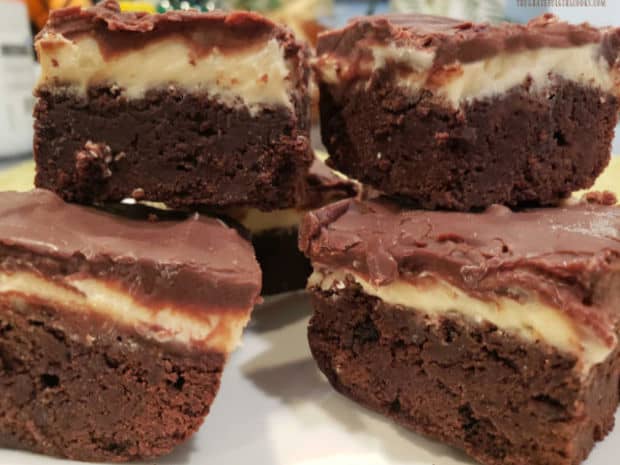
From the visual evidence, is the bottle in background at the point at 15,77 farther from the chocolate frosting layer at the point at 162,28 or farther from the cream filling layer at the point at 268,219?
the chocolate frosting layer at the point at 162,28

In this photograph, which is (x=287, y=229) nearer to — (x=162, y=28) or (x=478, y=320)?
(x=162, y=28)

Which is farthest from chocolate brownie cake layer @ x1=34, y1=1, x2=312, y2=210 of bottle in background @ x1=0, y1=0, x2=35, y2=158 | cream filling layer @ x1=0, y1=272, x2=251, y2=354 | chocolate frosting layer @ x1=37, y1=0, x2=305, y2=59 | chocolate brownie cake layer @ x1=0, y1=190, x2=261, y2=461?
bottle in background @ x1=0, y1=0, x2=35, y2=158

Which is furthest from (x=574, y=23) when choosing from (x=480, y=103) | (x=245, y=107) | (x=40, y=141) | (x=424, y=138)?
(x=40, y=141)

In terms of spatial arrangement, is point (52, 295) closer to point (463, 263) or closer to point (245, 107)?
point (245, 107)

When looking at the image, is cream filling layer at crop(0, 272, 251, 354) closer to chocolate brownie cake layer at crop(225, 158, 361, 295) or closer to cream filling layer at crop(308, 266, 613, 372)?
cream filling layer at crop(308, 266, 613, 372)

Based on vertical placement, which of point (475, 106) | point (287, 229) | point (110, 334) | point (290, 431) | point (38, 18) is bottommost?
point (290, 431)

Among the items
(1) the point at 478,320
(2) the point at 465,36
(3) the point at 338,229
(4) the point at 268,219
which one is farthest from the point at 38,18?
(1) the point at 478,320

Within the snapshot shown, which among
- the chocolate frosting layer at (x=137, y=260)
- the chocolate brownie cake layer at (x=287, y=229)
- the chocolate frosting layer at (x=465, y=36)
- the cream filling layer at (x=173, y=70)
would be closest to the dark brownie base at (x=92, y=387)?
the chocolate frosting layer at (x=137, y=260)
